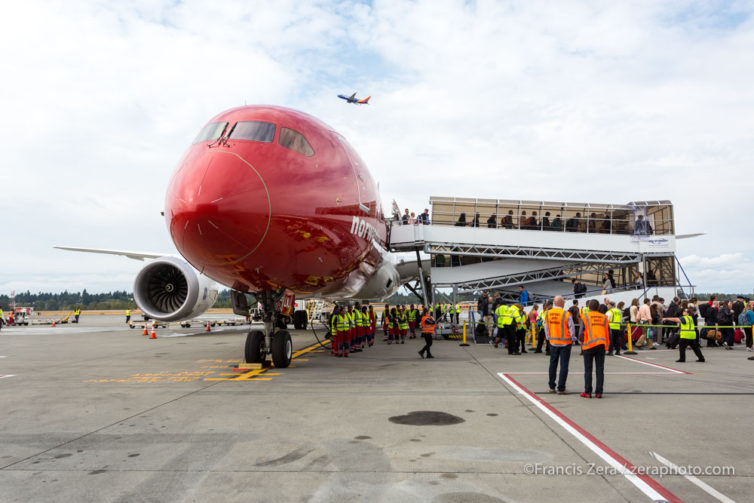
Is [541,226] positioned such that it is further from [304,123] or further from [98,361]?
[98,361]

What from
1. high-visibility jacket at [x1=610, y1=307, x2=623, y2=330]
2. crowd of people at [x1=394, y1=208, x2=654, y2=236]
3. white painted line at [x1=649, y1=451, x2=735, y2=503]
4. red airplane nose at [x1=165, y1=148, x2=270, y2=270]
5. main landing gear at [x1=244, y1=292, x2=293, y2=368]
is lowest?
white painted line at [x1=649, y1=451, x2=735, y2=503]

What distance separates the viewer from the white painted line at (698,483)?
3.16 metres

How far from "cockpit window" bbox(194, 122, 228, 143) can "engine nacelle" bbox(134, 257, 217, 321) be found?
7030 mm

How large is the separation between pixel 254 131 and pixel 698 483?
256 inches

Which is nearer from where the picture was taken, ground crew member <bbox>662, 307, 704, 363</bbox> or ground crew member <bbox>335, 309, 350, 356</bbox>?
ground crew member <bbox>662, 307, 704, 363</bbox>

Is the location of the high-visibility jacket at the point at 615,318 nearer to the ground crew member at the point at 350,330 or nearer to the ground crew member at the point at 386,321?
the ground crew member at the point at 350,330

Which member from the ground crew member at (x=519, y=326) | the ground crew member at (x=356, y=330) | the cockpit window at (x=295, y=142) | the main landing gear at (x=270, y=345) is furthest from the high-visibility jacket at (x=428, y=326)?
the cockpit window at (x=295, y=142)

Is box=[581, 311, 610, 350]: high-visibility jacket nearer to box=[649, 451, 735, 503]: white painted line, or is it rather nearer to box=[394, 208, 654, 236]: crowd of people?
box=[649, 451, 735, 503]: white painted line

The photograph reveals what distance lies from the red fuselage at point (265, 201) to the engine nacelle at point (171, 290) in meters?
5.76

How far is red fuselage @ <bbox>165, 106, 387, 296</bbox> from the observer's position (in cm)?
650

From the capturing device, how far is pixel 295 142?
7.50m

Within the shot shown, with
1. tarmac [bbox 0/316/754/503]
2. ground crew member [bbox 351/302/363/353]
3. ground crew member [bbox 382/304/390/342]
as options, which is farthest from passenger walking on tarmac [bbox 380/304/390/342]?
tarmac [bbox 0/316/754/503]

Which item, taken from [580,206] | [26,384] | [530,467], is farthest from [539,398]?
[580,206]

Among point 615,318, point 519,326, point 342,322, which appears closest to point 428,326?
point 342,322
